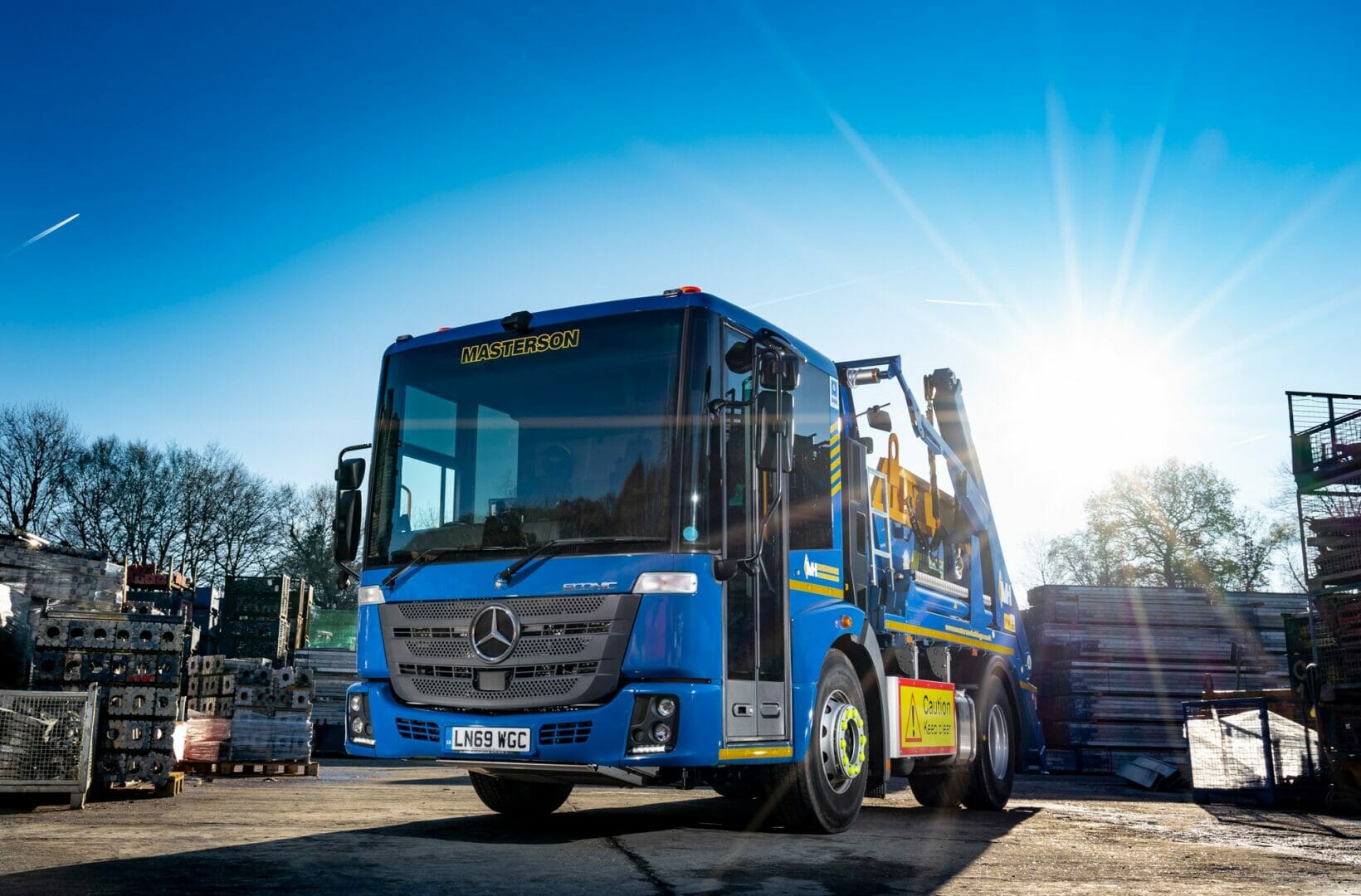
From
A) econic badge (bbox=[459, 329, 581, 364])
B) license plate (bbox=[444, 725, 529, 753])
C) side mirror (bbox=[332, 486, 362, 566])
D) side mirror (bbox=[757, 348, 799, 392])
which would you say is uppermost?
econic badge (bbox=[459, 329, 581, 364])

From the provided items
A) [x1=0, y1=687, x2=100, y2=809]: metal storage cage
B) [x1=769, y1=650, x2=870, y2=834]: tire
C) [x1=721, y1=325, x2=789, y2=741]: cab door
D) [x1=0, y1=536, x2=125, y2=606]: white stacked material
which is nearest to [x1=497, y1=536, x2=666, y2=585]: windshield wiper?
[x1=721, y1=325, x2=789, y2=741]: cab door

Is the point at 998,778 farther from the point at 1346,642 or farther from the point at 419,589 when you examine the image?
the point at 419,589

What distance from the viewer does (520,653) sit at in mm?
6449

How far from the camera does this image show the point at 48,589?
48.3 ft

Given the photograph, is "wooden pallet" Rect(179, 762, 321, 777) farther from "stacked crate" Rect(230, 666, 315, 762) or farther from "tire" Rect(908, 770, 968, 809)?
"tire" Rect(908, 770, 968, 809)

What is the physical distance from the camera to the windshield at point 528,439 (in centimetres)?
653

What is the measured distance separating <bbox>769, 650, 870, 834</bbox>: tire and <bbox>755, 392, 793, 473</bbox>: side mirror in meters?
1.52

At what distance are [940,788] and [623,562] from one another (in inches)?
232

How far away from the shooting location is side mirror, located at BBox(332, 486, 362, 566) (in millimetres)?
7301

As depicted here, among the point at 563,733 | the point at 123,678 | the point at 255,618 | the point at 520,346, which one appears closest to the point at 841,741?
the point at 563,733

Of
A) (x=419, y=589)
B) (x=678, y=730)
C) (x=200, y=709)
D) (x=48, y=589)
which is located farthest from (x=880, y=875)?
(x=48, y=589)

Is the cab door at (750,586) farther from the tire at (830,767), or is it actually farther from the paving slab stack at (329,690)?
the paving slab stack at (329,690)

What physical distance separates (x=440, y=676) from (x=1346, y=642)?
37.2 feet

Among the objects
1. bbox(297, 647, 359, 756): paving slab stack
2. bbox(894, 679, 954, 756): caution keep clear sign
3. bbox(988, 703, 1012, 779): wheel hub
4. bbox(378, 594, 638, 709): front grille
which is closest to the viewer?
bbox(378, 594, 638, 709): front grille
